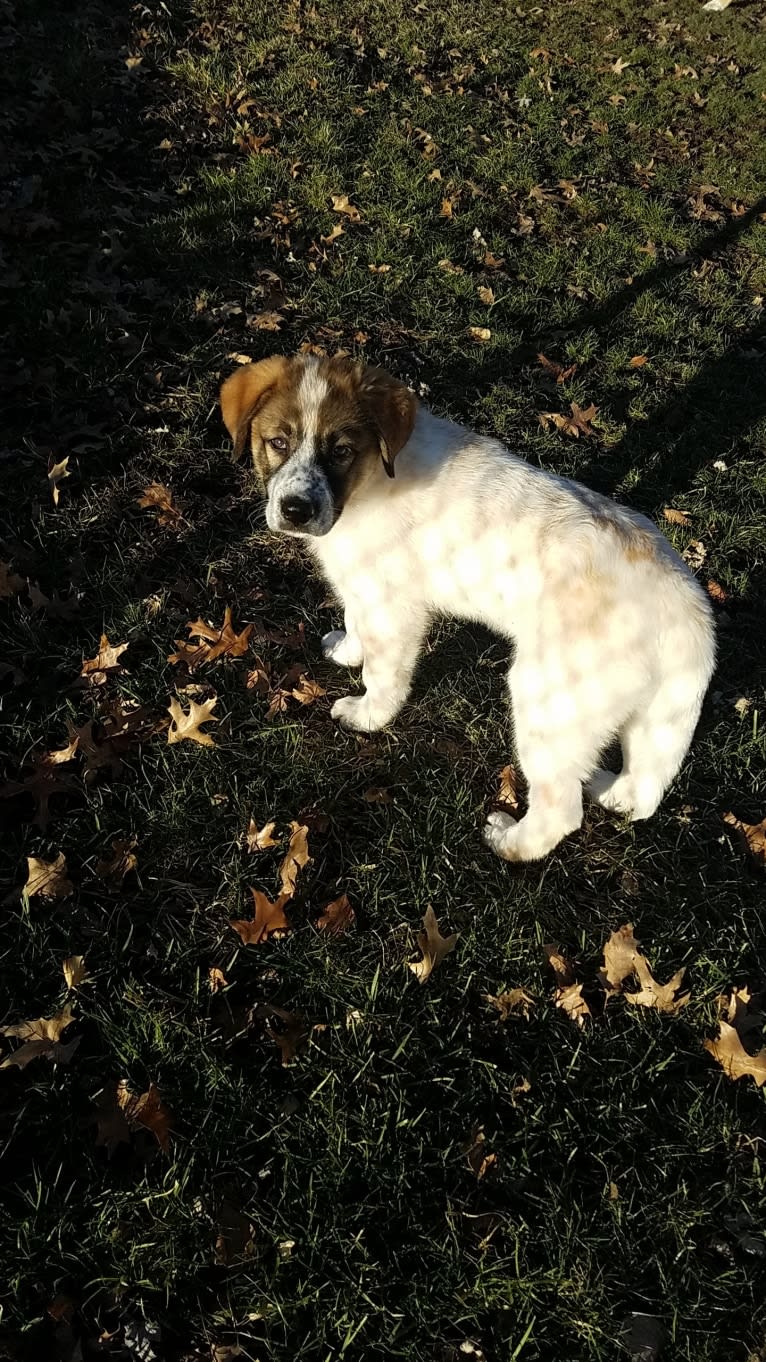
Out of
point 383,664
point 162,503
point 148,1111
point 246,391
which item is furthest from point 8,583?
point 148,1111

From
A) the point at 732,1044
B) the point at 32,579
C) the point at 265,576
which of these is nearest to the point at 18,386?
the point at 32,579

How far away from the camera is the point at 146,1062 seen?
8.17 feet

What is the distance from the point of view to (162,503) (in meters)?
4.42

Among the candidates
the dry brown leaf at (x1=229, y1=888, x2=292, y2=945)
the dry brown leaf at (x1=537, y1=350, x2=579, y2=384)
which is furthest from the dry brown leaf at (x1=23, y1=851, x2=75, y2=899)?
the dry brown leaf at (x1=537, y1=350, x2=579, y2=384)

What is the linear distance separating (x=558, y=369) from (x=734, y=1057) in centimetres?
470

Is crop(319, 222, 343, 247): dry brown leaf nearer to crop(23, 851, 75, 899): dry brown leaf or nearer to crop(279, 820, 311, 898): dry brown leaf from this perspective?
crop(279, 820, 311, 898): dry brown leaf

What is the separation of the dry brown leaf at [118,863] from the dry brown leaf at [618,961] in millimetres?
1871

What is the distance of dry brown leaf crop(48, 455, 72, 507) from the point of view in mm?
4234

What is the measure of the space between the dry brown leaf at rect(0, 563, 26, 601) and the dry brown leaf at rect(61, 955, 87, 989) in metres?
1.95

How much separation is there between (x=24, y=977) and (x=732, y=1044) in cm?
248

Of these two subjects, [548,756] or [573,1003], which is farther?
[548,756]

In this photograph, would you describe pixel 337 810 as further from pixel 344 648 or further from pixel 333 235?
pixel 333 235

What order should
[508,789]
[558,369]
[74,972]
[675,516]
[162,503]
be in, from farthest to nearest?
[558,369] < [675,516] < [162,503] < [508,789] < [74,972]

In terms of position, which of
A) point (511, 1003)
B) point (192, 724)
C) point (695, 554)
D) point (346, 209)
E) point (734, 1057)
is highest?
point (346, 209)
